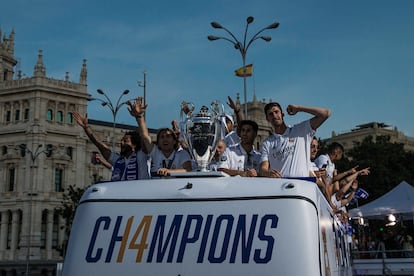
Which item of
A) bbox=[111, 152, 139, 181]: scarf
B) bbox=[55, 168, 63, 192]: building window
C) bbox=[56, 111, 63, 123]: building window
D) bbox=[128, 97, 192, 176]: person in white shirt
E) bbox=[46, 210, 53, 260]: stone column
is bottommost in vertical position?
bbox=[46, 210, 53, 260]: stone column

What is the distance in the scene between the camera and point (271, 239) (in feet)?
12.0

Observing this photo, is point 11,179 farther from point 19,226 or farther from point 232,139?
point 232,139

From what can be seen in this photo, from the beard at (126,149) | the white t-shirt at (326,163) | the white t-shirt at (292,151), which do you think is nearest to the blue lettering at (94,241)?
the white t-shirt at (292,151)

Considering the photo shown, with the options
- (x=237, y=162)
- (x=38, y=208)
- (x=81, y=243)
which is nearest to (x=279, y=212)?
(x=81, y=243)

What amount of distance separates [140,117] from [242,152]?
48.2 inches

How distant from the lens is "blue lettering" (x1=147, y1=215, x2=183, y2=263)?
12.2 ft

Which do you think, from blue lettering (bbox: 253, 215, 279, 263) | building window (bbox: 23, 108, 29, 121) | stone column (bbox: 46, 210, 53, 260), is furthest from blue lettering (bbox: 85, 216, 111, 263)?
building window (bbox: 23, 108, 29, 121)

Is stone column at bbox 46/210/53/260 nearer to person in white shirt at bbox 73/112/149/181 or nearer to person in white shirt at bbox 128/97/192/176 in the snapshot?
person in white shirt at bbox 73/112/149/181

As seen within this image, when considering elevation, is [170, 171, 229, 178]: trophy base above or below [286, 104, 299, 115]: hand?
below

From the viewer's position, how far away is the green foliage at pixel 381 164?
3709cm

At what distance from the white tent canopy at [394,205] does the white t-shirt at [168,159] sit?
11874 millimetres

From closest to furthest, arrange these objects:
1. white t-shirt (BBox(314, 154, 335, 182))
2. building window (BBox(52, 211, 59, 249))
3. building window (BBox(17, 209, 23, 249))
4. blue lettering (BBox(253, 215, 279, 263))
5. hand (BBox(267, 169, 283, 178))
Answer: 1. blue lettering (BBox(253, 215, 279, 263))
2. hand (BBox(267, 169, 283, 178))
3. white t-shirt (BBox(314, 154, 335, 182))
4. building window (BBox(17, 209, 23, 249))
5. building window (BBox(52, 211, 59, 249))

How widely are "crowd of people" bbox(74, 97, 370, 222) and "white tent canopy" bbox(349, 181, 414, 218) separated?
398 inches

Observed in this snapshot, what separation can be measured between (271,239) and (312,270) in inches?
13.4
